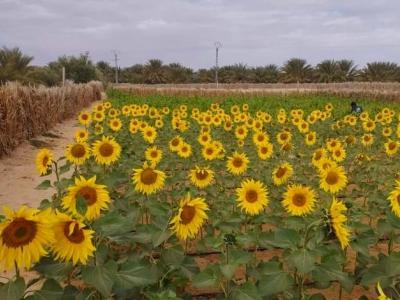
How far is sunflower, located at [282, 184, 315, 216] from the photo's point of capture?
353 cm

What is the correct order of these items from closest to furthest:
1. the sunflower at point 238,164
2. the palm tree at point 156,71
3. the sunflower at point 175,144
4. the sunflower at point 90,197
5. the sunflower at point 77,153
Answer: the sunflower at point 90,197 < the sunflower at point 77,153 < the sunflower at point 238,164 < the sunflower at point 175,144 < the palm tree at point 156,71

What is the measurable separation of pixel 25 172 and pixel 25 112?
3.77 m

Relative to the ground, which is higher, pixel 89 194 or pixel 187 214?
pixel 89 194

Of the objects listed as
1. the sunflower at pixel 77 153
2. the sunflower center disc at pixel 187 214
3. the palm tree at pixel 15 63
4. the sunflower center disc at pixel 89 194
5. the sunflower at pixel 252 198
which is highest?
the palm tree at pixel 15 63

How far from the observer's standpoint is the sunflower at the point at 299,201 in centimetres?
353

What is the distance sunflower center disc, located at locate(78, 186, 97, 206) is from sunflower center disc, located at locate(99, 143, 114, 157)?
222 cm

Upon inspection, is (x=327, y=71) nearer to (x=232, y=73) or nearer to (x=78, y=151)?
(x=232, y=73)

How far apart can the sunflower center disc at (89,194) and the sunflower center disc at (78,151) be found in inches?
85.6

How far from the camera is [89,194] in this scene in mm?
2629

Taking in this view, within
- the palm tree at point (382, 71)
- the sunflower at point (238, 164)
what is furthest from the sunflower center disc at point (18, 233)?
the palm tree at point (382, 71)

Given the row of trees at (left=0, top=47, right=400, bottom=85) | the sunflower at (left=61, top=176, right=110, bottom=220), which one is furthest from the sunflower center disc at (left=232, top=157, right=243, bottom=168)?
the row of trees at (left=0, top=47, right=400, bottom=85)

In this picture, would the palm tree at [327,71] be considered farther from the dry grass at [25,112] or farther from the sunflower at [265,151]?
the sunflower at [265,151]

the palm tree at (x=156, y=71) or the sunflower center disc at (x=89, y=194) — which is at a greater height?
the palm tree at (x=156, y=71)

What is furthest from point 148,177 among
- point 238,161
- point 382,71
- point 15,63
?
point 382,71
